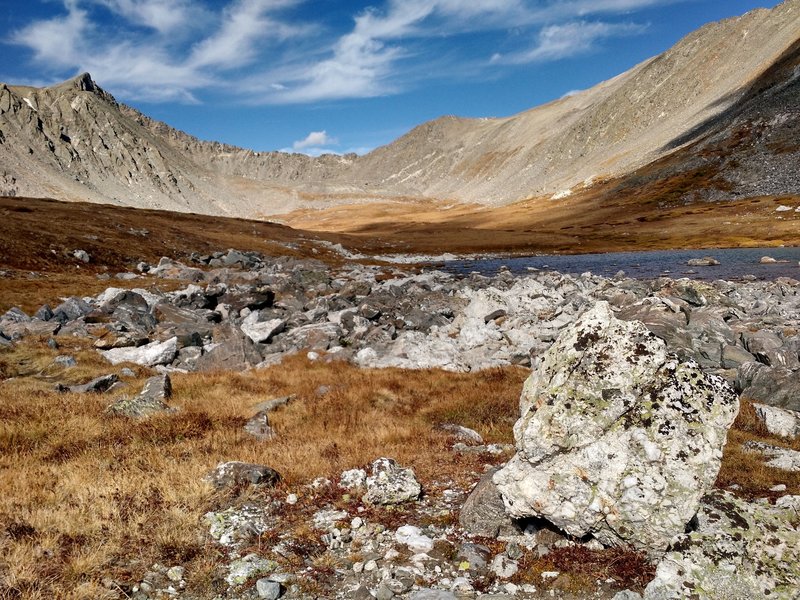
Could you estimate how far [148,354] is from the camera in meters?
24.1

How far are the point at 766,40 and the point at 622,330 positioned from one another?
251 meters

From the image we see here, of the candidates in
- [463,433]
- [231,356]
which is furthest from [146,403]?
[231,356]

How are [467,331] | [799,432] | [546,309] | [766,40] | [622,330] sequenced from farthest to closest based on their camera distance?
[766,40]
[546,309]
[467,331]
[799,432]
[622,330]

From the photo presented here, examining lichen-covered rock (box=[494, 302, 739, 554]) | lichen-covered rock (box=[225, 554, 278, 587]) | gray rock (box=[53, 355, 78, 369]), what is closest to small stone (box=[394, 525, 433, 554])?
lichen-covered rock (box=[494, 302, 739, 554])

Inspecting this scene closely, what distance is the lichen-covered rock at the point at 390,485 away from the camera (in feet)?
29.3

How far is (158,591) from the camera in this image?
639 cm

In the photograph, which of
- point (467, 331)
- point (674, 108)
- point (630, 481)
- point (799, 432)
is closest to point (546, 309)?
point (467, 331)

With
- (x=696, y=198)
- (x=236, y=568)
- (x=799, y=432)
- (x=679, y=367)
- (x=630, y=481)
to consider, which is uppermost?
(x=696, y=198)

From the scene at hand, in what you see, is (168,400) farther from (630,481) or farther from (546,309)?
(546,309)

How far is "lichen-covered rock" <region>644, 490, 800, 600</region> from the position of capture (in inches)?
230

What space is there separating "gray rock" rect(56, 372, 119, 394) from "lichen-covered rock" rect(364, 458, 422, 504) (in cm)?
1217

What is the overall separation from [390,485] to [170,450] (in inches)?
216

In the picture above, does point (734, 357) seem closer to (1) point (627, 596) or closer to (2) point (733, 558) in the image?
(2) point (733, 558)

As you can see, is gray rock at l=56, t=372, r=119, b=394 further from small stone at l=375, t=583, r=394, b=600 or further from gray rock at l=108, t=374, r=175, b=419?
small stone at l=375, t=583, r=394, b=600
